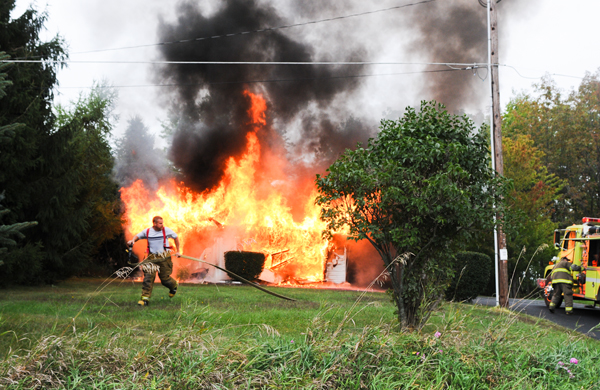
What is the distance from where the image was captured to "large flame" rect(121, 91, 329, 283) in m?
19.6

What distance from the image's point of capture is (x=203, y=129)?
2077 cm

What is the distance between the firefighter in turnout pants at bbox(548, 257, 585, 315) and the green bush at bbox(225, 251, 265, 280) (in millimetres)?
9962

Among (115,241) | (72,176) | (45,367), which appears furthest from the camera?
(115,241)

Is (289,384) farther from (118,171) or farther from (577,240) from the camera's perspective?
(118,171)

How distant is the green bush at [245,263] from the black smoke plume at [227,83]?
3803mm

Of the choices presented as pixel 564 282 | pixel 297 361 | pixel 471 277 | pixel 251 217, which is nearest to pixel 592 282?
pixel 564 282

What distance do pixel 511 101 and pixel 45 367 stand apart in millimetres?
43620

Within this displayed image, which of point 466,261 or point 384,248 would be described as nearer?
point 384,248

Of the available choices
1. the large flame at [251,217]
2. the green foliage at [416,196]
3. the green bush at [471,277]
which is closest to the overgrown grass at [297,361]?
the green foliage at [416,196]

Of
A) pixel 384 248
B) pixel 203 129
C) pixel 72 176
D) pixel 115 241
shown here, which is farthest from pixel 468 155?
pixel 115 241

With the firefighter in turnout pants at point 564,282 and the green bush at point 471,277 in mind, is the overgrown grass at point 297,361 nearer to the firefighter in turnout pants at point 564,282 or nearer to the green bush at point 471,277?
the firefighter in turnout pants at point 564,282

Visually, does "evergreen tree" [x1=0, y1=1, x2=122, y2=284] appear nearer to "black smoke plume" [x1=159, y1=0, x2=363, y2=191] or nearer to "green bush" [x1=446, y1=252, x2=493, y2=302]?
"black smoke plume" [x1=159, y1=0, x2=363, y2=191]

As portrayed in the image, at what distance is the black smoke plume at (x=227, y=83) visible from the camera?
67.3ft

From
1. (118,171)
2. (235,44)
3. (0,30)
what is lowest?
(118,171)
